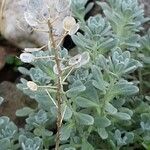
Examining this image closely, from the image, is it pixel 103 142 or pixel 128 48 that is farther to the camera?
pixel 128 48

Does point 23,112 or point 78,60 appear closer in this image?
point 78,60

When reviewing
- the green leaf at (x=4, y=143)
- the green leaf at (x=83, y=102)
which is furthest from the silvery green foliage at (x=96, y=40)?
the green leaf at (x=4, y=143)

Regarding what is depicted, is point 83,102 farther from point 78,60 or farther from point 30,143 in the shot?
point 78,60

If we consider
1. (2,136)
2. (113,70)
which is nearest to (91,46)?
(113,70)

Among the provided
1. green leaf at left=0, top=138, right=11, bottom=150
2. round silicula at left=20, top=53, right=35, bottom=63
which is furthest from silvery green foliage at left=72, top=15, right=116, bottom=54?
round silicula at left=20, top=53, right=35, bottom=63

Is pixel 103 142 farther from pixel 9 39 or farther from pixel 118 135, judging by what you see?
pixel 9 39

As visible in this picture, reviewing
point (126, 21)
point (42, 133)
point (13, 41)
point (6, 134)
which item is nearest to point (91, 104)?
point (42, 133)

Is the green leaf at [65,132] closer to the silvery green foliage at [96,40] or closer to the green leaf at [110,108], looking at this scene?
the green leaf at [110,108]
